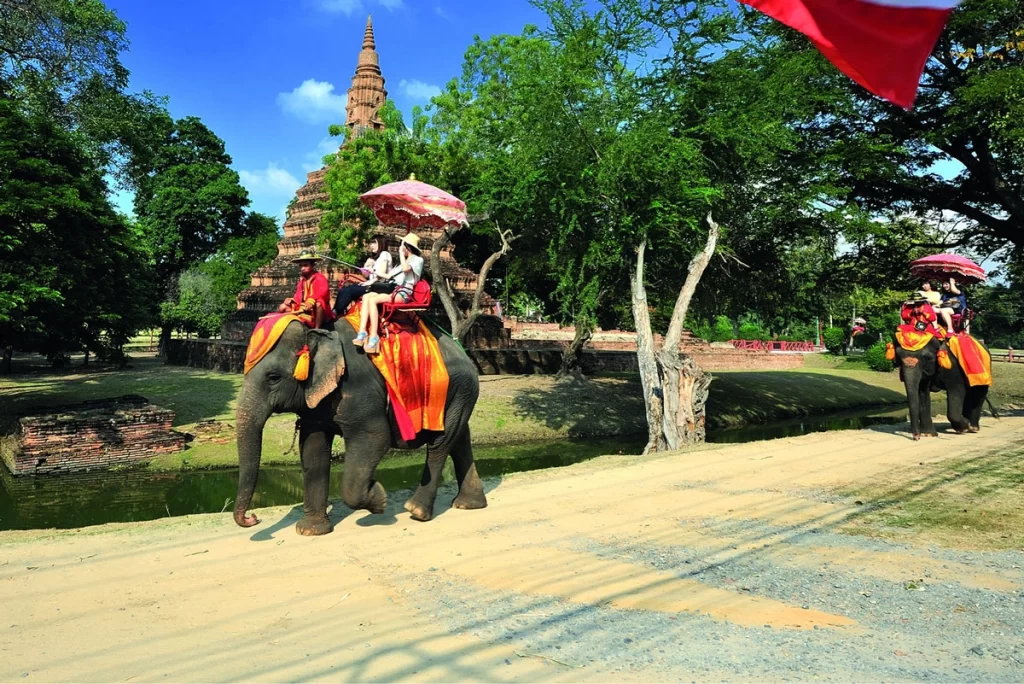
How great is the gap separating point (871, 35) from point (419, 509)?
607 cm

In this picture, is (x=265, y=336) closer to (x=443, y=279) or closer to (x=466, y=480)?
(x=466, y=480)

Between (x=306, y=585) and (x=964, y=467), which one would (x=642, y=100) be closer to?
(x=964, y=467)

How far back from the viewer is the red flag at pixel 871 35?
325 centimetres

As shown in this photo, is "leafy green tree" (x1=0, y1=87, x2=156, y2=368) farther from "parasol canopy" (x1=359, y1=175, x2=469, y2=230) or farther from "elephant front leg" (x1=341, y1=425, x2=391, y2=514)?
"elephant front leg" (x1=341, y1=425, x2=391, y2=514)

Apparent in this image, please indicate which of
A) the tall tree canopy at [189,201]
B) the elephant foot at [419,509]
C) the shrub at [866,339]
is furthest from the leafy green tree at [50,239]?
the shrub at [866,339]

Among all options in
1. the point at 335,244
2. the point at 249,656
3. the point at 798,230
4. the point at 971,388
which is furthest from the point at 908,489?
the point at 335,244

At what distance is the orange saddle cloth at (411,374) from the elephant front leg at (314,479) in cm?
81

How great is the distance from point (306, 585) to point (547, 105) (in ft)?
36.0

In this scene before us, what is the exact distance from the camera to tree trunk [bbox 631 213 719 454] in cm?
1397

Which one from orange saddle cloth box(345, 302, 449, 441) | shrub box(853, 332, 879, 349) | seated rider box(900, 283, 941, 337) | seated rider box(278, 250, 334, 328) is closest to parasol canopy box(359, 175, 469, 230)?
seated rider box(278, 250, 334, 328)

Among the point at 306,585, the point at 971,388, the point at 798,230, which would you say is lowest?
the point at 306,585

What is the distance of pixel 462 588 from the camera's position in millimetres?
5445

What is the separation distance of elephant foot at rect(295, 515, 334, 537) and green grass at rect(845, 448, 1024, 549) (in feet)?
17.2

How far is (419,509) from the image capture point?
7.66m
